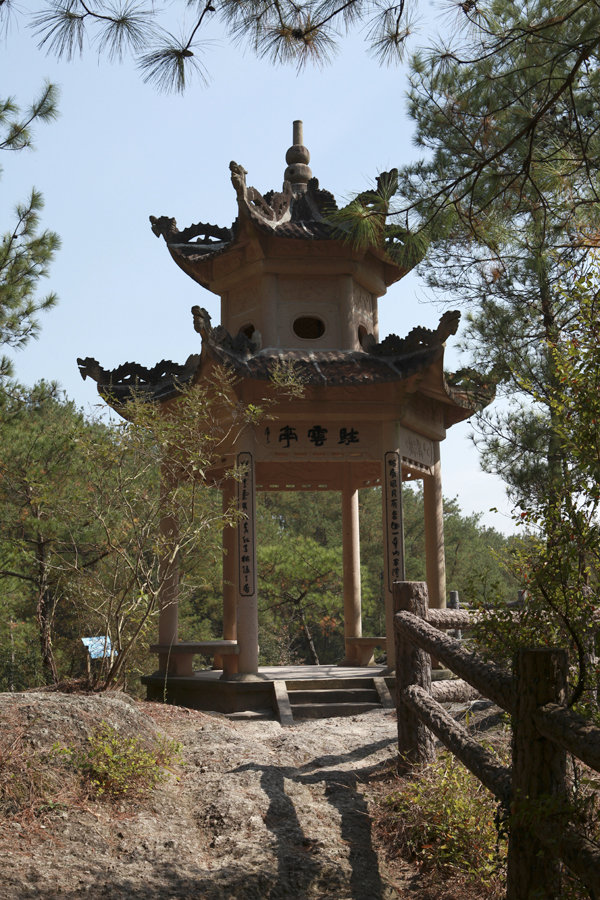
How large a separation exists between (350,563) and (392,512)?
250cm

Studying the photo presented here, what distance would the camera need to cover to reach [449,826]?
12.9ft

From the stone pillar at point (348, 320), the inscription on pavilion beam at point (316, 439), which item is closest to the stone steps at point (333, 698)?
the inscription on pavilion beam at point (316, 439)

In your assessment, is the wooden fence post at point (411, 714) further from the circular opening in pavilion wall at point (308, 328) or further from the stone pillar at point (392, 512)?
the circular opening in pavilion wall at point (308, 328)

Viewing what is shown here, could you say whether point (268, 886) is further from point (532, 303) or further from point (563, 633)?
point (532, 303)

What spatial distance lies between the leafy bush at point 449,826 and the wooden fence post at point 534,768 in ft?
2.10

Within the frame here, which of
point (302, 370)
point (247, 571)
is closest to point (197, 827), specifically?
point (247, 571)

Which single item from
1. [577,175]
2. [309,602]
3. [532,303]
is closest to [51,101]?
[532,303]

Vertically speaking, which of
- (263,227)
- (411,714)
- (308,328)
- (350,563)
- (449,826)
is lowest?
(449,826)

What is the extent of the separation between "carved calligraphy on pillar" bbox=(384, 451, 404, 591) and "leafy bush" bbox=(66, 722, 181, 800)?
5.42 meters

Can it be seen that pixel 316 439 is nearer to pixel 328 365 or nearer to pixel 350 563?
pixel 328 365

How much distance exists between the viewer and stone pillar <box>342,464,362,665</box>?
12.5 m

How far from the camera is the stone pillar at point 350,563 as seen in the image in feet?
41.0

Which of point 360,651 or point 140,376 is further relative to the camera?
point 360,651

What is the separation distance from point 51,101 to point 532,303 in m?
5.88
